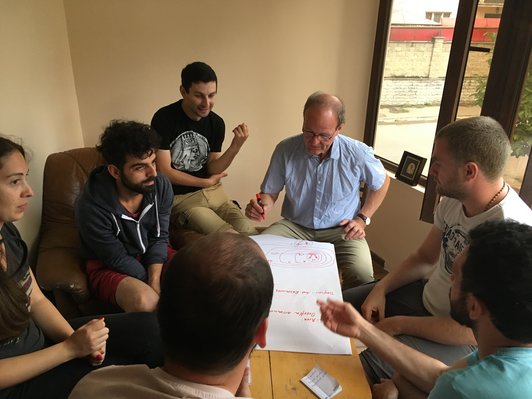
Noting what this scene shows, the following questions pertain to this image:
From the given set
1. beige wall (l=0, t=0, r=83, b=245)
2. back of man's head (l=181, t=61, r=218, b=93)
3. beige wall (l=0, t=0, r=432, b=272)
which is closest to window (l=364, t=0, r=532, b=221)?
beige wall (l=0, t=0, r=432, b=272)

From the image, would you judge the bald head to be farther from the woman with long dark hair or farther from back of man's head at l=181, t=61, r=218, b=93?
the woman with long dark hair

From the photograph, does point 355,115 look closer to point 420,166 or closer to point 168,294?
point 420,166

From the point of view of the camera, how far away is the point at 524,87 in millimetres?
1866

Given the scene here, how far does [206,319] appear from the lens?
669 mm

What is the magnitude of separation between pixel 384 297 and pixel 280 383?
28.5 inches

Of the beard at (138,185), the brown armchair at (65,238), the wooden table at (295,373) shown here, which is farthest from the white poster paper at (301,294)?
the brown armchair at (65,238)

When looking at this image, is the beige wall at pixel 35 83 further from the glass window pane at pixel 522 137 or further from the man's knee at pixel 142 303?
the glass window pane at pixel 522 137

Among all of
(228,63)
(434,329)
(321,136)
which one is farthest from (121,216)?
(228,63)

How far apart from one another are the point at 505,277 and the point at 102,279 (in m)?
1.41

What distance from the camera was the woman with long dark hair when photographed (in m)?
1.17

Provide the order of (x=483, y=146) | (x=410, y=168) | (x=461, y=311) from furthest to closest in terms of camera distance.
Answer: (x=410, y=168) < (x=483, y=146) < (x=461, y=311)

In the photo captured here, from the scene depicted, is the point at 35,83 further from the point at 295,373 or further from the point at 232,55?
the point at 295,373

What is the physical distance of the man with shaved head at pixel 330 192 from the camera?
2.03 metres

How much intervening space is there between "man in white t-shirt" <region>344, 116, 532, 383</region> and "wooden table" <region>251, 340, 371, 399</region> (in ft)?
1.04
